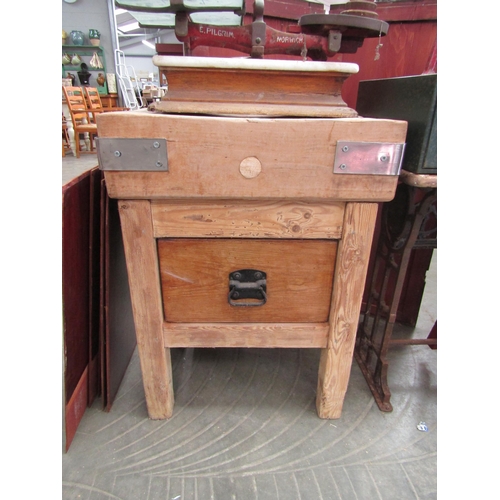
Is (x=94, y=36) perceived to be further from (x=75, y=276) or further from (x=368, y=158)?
(x=368, y=158)

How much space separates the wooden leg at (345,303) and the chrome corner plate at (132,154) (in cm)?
47

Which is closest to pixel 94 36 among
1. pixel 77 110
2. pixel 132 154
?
pixel 77 110

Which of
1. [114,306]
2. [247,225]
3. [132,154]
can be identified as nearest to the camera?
[132,154]

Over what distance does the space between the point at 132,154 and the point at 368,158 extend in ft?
1.79

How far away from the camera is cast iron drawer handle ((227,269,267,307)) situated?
979 millimetres

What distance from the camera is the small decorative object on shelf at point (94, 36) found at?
6645 mm

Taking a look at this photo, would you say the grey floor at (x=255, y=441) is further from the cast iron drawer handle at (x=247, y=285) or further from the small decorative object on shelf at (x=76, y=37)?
the small decorative object on shelf at (x=76, y=37)

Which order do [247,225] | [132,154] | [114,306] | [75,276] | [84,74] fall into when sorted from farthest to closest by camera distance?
1. [84,74]
2. [114,306]
3. [75,276]
4. [247,225]
5. [132,154]

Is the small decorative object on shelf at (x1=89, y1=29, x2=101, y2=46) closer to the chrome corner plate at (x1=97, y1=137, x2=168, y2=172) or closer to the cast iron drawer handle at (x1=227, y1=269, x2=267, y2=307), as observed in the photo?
the chrome corner plate at (x1=97, y1=137, x2=168, y2=172)

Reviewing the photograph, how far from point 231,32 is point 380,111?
1.78ft

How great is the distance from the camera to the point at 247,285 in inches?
38.8

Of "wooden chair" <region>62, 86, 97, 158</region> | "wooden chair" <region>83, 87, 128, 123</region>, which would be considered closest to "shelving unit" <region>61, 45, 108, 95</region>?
A: "wooden chair" <region>83, 87, 128, 123</region>

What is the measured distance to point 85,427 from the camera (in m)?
1.12

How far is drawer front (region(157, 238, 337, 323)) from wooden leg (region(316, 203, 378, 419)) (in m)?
0.04
